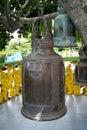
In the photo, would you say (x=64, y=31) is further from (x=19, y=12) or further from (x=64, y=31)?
(x=19, y=12)

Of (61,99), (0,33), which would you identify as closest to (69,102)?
(0,33)

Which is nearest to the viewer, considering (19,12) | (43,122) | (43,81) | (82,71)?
(43,81)

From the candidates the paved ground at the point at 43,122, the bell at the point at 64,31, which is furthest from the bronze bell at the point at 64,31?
the paved ground at the point at 43,122

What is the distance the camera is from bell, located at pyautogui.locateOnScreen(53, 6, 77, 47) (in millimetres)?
1646

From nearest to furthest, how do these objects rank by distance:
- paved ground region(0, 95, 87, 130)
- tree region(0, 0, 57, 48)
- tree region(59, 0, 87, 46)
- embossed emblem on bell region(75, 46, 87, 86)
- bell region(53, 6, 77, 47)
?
tree region(59, 0, 87, 46) < bell region(53, 6, 77, 47) < tree region(0, 0, 57, 48) < embossed emblem on bell region(75, 46, 87, 86) < paved ground region(0, 95, 87, 130)

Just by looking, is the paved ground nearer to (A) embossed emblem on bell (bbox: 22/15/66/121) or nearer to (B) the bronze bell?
(A) embossed emblem on bell (bbox: 22/15/66/121)

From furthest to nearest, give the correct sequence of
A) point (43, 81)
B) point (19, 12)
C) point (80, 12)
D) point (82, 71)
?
1. point (82, 71)
2. point (19, 12)
3. point (43, 81)
4. point (80, 12)

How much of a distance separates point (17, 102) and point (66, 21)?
6.23m

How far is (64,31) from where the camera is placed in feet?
5.54

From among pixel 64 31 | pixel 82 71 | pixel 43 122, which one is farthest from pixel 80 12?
pixel 43 122

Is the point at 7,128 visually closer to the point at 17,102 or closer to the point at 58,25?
the point at 17,102

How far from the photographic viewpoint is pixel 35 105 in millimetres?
1685

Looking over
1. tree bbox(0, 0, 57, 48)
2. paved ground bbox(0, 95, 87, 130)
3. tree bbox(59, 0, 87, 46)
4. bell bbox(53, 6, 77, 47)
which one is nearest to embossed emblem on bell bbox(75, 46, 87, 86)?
tree bbox(0, 0, 57, 48)

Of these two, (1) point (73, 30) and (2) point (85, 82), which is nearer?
(1) point (73, 30)
